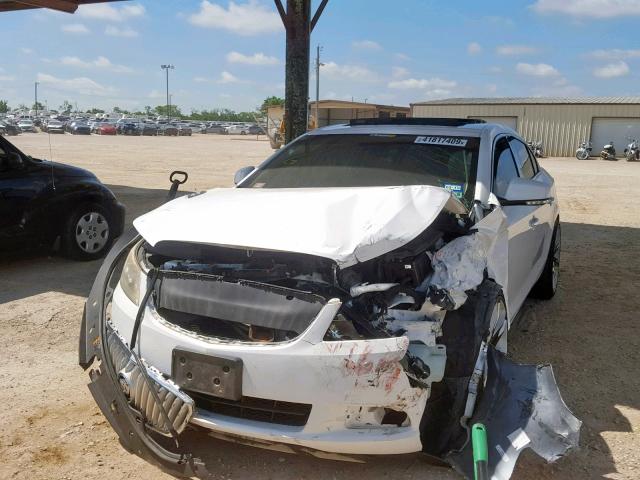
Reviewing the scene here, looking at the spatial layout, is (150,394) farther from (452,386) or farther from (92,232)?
(92,232)

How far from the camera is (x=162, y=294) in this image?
266cm

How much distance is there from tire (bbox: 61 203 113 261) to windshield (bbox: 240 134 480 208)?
10.4 feet

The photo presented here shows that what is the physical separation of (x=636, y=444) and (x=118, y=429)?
2.54m

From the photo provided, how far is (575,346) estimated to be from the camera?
4.41 meters

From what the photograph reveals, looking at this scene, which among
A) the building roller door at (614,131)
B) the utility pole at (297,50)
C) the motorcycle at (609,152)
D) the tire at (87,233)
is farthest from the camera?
the building roller door at (614,131)

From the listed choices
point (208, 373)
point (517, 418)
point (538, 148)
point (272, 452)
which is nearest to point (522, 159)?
point (517, 418)

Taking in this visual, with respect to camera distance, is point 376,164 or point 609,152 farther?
point 609,152

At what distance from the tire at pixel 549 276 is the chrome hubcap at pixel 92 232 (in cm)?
475

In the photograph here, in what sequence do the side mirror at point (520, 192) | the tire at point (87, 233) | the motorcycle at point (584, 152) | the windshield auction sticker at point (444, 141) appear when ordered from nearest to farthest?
the side mirror at point (520, 192)
the windshield auction sticker at point (444, 141)
the tire at point (87, 233)
the motorcycle at point (584, 152)

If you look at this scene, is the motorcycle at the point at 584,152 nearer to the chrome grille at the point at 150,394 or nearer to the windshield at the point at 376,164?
the windshield at the point at 376,164

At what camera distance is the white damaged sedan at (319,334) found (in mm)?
2395

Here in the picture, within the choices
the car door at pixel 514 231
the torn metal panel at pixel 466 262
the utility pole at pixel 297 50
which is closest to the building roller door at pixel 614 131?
the utility pole at pixel 297 50

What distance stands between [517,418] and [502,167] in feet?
6.59

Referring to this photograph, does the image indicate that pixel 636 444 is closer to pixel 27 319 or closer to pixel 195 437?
pixel 195 437
